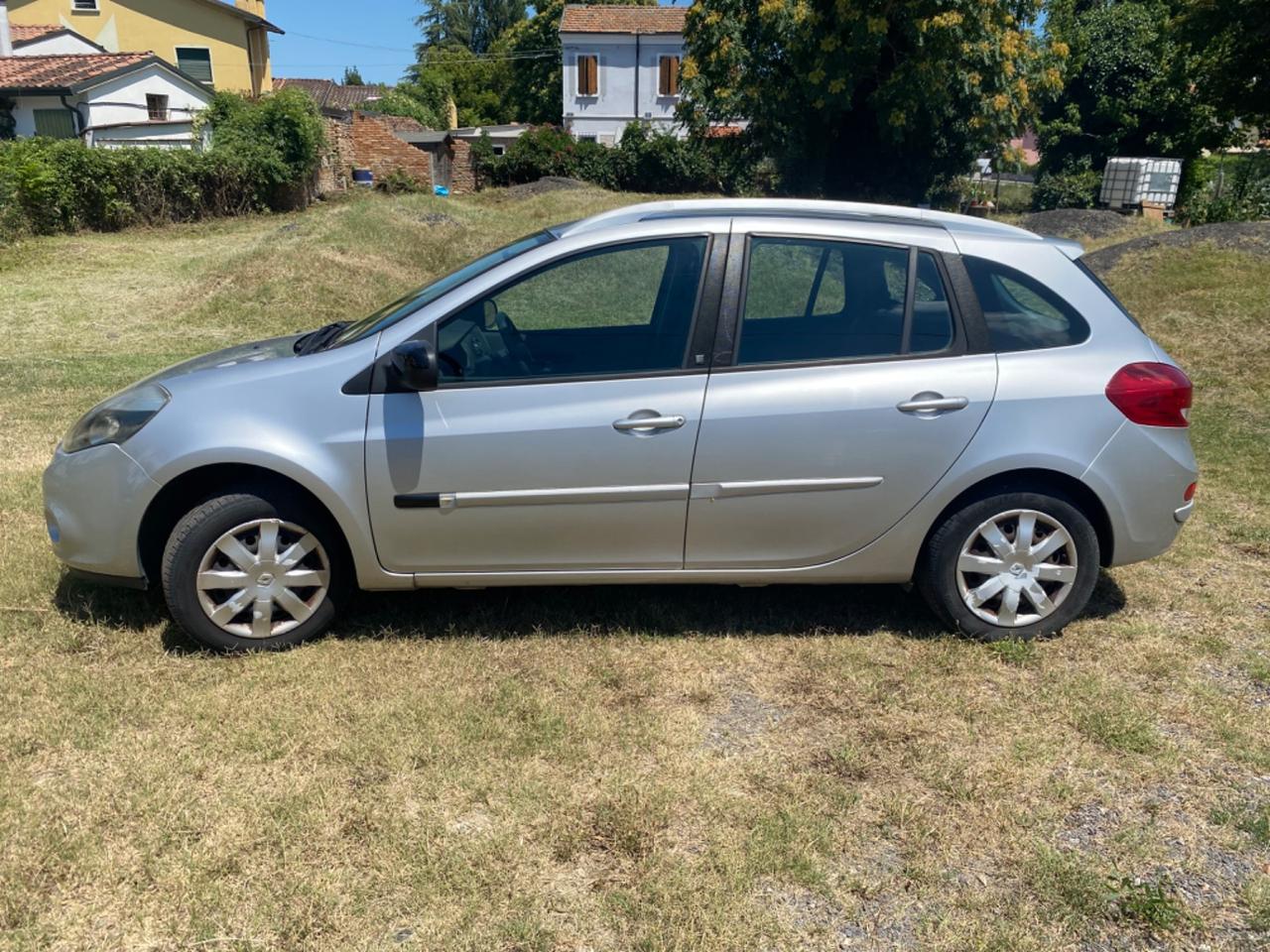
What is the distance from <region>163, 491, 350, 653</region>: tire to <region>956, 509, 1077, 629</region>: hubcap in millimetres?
2591

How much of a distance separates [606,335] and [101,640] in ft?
8.13

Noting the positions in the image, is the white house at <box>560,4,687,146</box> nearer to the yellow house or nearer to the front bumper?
the yellow house

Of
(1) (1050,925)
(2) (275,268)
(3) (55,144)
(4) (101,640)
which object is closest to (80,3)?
(3) (55,144)

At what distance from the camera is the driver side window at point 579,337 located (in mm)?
3982

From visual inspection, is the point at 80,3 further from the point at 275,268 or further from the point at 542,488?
the point at 542,488

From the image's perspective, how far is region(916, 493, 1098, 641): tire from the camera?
4.10 m

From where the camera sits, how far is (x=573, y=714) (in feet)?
12.0

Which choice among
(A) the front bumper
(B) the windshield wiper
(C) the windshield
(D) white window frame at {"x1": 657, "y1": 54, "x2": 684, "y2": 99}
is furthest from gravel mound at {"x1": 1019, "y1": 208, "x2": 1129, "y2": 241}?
(D) white window frame at {"x1": 657, "y1": 54, "x2": 684, "y2": 99}

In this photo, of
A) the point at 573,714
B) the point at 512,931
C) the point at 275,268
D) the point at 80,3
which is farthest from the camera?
the point at 80,3

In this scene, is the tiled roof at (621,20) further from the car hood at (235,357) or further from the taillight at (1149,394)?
the taillight at (1149,394)

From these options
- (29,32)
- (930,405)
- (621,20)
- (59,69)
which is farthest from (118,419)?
(621,20)

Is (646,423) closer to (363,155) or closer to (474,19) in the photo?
(363,155)

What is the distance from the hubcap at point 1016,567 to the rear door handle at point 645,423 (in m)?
1.31

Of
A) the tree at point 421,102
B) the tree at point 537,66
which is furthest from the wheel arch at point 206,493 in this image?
the tree at point 537,66
